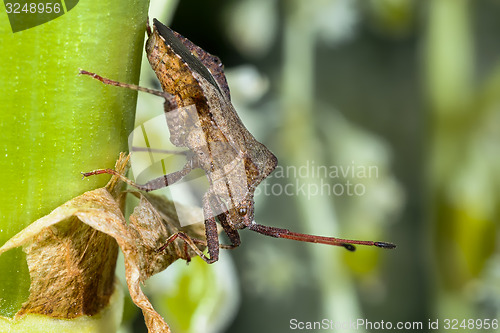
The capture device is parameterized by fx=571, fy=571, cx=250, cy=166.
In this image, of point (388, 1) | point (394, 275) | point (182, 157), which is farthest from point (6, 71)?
point (394, 275)

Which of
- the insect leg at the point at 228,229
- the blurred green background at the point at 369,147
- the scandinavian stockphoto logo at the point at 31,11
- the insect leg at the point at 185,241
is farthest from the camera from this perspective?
the blurred green background at the point at 369,147

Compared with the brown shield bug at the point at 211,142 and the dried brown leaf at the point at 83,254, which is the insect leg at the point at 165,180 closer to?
the brown shield bug at the point at 211,142

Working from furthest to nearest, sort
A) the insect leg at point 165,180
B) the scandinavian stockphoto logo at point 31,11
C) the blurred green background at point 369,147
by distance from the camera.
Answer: the blurred green background at point 369,147 → the insect leg at point 165,180 → the scandinavian stockphoto logo at point 31,11

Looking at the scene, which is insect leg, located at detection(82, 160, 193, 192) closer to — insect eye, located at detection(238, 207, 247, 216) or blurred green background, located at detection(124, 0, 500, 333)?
insect eye, located at detection(238, 207, 247, 216)

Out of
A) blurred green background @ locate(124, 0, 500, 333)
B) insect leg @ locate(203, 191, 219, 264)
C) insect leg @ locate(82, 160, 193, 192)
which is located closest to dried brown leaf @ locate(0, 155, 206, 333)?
insect leg @ locate(82, 160, 193, 192)
